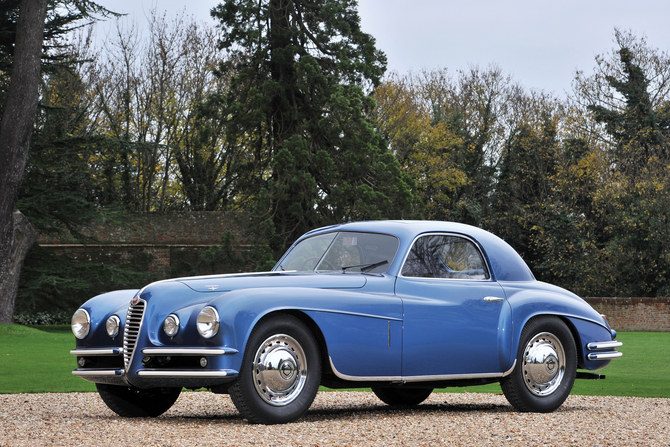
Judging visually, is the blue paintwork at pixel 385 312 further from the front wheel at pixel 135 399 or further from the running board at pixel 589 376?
the front wheel at pixel 135 399

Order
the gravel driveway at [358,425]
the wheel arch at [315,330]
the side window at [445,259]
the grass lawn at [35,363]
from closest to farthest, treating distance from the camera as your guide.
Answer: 1. the gravel driveway at [358,425]
2. the wheel arch at [315,330]
3. the side window at [445,259]
4. the grass lawn at [35,363]

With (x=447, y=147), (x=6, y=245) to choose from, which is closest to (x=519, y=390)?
(x=6, y=245)

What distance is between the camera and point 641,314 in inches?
1196

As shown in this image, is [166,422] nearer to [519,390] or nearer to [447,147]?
[519,390]

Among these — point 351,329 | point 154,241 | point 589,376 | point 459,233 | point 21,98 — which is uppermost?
point 21,98

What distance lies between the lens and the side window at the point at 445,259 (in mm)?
7188

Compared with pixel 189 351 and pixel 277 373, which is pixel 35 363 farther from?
pixel 277 373

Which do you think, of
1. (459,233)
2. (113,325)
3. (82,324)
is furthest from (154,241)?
(113,325)

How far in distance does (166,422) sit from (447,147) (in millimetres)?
36781

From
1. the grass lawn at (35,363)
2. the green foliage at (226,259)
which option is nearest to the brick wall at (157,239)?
the green foliage at (226,259)

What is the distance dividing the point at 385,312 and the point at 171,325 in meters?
1.80

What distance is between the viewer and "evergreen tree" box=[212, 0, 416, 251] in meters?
27.3

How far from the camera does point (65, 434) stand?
5.73 metres

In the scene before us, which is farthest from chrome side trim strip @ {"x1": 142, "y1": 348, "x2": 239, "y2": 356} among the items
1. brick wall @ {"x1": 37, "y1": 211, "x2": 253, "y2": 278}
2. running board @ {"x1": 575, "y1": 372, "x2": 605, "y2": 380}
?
brick wall @ {"x1": 37, "y1": 211, "x2": 253, "y2": 278}
